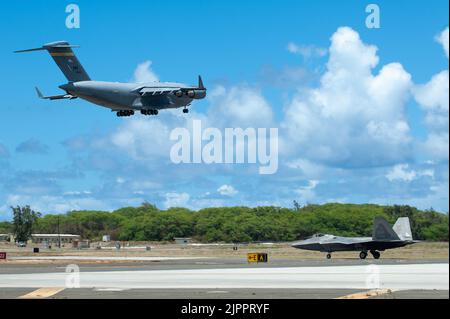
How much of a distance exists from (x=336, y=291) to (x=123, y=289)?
10.1 m

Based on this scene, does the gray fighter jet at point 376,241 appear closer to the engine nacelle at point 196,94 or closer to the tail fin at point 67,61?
the engine nacelle at point 196,94

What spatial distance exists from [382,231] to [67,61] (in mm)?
39515

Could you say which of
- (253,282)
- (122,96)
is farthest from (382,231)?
(253,282)

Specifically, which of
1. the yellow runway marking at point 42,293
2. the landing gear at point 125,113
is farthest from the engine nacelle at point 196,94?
the yellow runway marking at point 42,293

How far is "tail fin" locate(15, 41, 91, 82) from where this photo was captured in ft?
291

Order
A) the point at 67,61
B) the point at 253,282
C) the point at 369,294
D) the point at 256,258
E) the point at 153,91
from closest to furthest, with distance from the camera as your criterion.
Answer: the point at 369,294, the point at 253,282, the point at 256,258, the point at 153,91, the point at 67,61

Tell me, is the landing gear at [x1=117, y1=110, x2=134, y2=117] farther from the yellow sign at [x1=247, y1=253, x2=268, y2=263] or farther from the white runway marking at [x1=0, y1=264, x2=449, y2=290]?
the white runway marking at [x1=0, y1=264, x2=449, y2=290]

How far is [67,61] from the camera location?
90312 mm

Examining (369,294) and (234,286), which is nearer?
(369,294)

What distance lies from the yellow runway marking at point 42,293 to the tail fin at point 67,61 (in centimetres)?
5226

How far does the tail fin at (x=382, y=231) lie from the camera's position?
275 feet

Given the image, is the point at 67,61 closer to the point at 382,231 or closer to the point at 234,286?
the point at 382,231
